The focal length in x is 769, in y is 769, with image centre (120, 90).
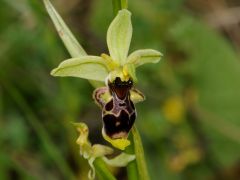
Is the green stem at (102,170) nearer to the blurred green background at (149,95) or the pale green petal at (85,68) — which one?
the pale green petal at (85,68)

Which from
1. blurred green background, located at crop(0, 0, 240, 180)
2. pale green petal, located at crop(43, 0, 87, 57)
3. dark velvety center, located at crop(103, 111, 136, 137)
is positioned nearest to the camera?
dark velvety center, located at crop(103, 111, 136, 137)

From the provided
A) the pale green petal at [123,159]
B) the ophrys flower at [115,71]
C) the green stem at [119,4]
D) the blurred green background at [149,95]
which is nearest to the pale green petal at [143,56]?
the ophrys flower at [115,71]

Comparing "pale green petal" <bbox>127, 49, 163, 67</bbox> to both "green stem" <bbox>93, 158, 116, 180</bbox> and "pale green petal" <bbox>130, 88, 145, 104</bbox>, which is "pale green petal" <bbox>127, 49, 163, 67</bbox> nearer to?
"pale green petal" <bbox>130, 88, 145, 104</bbox>

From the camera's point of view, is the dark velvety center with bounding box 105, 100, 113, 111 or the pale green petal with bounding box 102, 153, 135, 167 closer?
the dark velvety center with bounding box 105, 100, 113, 111

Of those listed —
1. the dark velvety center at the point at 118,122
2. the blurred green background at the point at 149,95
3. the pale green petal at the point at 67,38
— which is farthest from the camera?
the blurred green background at the point at 149,95

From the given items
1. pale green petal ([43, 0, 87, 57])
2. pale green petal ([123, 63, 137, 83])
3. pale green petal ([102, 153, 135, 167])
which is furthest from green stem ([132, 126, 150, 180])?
pale green petal ([43, 0, 87, 57])

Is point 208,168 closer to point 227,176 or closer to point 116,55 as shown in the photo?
point 227,176
